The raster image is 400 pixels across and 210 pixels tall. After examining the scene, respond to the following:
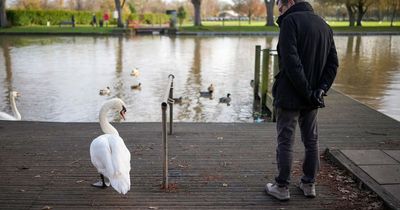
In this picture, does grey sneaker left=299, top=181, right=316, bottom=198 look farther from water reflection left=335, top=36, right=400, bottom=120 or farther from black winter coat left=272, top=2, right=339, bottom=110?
water reflection left=335, top=36, right=400, bottom=120

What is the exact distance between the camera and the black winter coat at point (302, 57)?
4027 mm

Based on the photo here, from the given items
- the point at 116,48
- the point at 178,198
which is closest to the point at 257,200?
the point at 178,198

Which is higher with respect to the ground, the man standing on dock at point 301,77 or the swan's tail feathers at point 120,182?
the man standing on dock at point 301,77

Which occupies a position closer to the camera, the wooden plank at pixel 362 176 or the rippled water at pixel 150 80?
the wooden plank at pixel 362 176

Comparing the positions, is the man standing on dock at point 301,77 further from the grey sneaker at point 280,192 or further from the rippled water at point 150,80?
the rippled water at point 150,80

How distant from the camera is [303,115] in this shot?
4371 millimetres

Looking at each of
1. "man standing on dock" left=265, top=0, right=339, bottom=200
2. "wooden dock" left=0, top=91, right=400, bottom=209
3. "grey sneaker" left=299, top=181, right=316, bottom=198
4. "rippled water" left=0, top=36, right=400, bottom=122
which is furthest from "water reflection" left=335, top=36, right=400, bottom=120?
"man standing on dock" left=265, top=0, right=339, bottom=200

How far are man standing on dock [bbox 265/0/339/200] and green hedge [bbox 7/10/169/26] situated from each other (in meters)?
53.9

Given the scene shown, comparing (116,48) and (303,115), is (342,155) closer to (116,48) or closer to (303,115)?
(303,115)

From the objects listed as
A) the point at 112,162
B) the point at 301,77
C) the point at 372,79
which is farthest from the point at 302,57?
the point at 372,79

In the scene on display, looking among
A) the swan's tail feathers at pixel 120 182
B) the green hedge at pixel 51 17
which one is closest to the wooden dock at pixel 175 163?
the swan's tail feathers at pixel 120 182

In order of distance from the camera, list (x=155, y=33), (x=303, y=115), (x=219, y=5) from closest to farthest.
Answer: (x=303, y=115) < (x=155, y=33) < (x=219, y=5)

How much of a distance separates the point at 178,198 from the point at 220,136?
2.49m

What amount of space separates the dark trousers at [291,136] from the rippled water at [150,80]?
6646 millimetres
